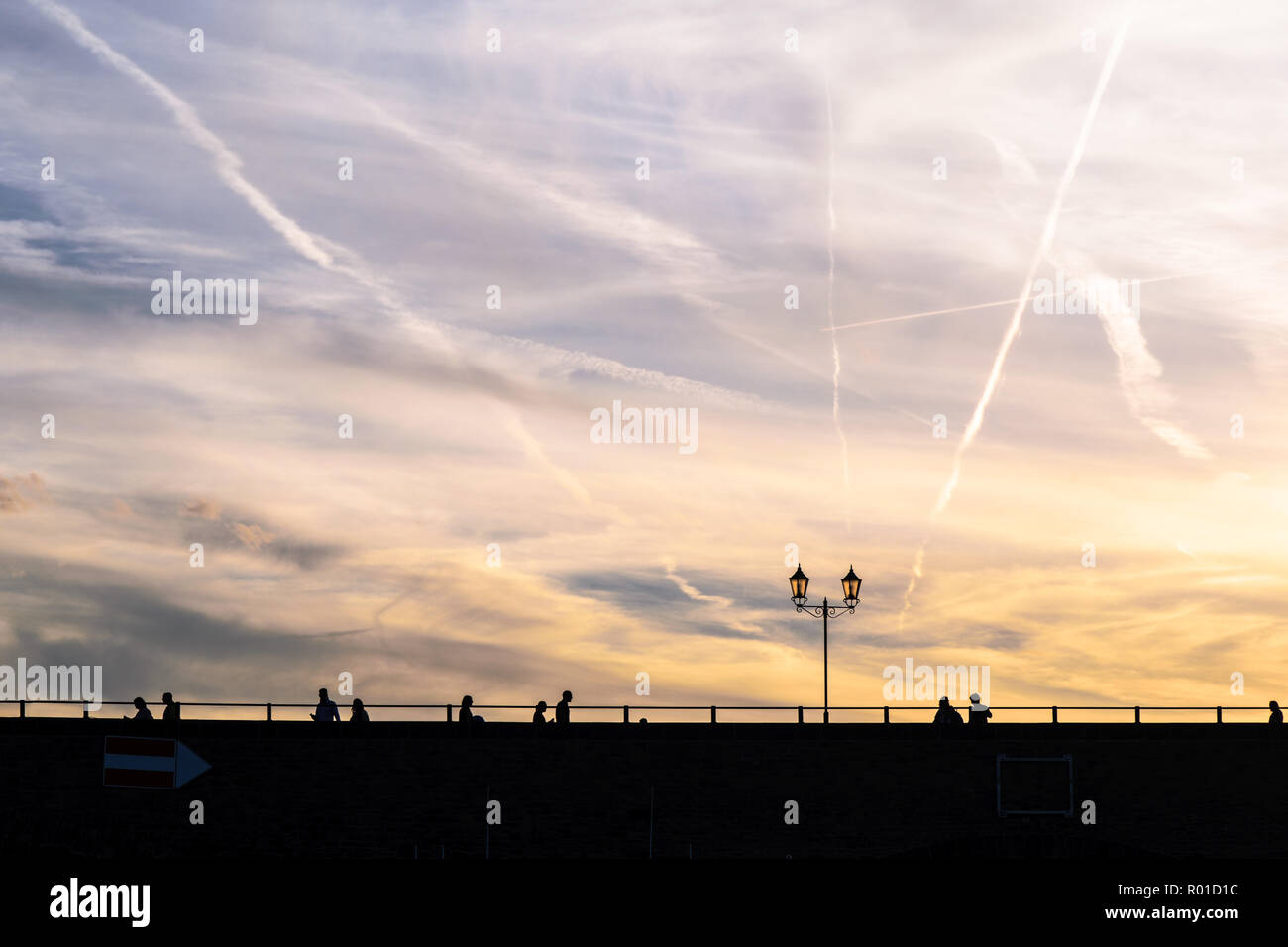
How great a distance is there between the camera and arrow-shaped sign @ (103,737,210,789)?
3350cm

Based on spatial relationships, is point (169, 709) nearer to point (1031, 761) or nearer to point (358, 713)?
point (358, 713)

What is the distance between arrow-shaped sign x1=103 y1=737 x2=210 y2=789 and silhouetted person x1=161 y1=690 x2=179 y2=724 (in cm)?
72

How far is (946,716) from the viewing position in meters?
36.3

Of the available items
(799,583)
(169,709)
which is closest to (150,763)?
(169,709)

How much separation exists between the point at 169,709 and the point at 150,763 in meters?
1.45

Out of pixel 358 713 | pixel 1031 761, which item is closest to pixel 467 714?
pixel 358 713

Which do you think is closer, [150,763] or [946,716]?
[150,763]

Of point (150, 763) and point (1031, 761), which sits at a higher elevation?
point (150, 763)

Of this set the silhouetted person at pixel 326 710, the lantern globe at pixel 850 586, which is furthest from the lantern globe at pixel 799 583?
the silhouetted person at pixel 326 710

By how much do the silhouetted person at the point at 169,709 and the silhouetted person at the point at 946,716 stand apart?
18262mm

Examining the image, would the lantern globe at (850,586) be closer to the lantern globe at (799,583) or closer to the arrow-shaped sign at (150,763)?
the lantern globe at (799,583)

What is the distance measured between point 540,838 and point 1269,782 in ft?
58.0

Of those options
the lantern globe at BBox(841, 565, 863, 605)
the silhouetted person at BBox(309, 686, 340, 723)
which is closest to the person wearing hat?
the silhouetted person at BBox(309, 686, 340, 723)
